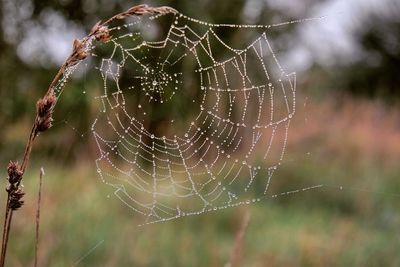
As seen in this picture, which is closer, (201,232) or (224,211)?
(201,232)

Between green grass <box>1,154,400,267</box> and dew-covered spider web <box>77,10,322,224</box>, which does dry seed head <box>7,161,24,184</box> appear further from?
dew-covered spider web <box>77,10,322,224</box>

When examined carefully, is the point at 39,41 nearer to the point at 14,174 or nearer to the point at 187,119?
the point at 187,119

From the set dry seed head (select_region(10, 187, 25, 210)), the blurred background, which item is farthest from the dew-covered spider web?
dry seed head (select_region(10, 187, 25, 210))

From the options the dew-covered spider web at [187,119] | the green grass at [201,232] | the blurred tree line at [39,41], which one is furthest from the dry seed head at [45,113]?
the blurred tree line at [39,41]

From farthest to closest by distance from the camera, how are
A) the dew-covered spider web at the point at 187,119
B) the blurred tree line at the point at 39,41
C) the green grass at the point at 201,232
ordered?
the blurred tree line at the point at 39,41 → the dew-covered spider web at the point at 187,119 → the green grass at the point at 201,232

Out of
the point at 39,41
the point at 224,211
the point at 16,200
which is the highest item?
the point at 39,41

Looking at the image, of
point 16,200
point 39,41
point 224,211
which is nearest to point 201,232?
point 224,211

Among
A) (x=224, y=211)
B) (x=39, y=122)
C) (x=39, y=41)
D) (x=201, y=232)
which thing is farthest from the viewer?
(x=39, y=41)

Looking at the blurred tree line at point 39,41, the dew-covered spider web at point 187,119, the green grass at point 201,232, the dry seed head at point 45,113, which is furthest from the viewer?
the blurred tree line at point 39,41

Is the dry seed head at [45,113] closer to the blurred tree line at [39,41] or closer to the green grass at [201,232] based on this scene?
the green grass at [201,232]

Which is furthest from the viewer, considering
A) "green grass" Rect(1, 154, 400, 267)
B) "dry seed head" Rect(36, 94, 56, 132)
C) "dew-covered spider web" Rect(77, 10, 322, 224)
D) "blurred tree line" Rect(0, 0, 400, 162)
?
"blurred tree line" Rect(0, 0, 400, 162)
